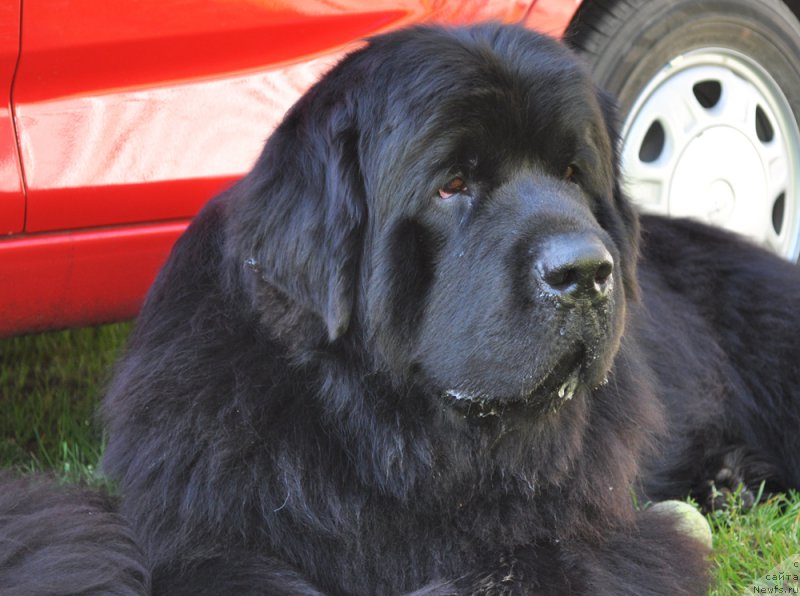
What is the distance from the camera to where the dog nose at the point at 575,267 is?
87.5 inches

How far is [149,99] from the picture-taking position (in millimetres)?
3115

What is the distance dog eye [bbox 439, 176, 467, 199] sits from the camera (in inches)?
95.8

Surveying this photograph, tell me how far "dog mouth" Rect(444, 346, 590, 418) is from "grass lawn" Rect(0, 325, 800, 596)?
0.69 metres

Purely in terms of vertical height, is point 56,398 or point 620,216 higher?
point 620,216

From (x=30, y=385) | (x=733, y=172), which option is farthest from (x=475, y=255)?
(x=30, y=385)

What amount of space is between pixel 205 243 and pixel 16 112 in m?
0.64

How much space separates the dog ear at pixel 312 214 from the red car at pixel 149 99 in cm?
62

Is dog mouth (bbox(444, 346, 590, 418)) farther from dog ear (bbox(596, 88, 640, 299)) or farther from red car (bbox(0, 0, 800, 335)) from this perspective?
red car (bbox(0, 0, 800, 335))

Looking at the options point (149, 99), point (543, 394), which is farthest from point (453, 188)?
point (149, 99)

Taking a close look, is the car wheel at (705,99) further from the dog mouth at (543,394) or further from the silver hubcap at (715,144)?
the dog mouth at (543,394)

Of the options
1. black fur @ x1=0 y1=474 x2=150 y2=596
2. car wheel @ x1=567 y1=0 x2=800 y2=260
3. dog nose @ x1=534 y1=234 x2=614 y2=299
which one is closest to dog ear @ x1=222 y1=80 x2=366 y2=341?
dog nose @ x1=534 y1=234 x2=614 y2=299

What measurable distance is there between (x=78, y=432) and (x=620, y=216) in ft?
6.56

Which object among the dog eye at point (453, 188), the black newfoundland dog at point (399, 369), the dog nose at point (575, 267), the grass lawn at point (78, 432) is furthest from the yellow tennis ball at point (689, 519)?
the dog eye at point (453, 188)

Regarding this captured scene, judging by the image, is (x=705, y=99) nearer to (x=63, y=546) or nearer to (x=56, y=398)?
(x=56, y=398)
